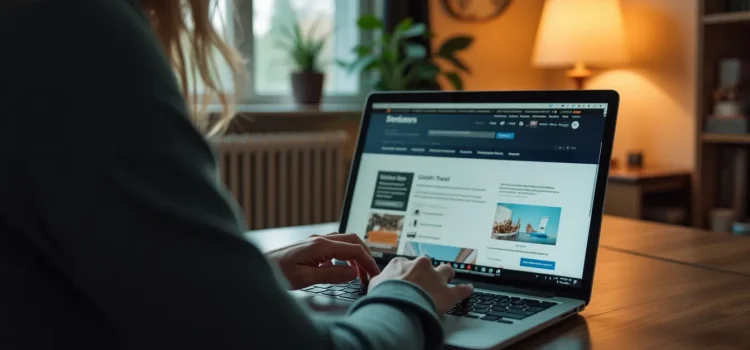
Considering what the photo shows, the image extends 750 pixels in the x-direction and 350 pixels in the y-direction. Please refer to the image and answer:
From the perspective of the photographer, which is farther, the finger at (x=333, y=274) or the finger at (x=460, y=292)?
the finger at (x=333, y=274)

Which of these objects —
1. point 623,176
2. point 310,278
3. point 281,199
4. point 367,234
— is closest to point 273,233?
point 367,234

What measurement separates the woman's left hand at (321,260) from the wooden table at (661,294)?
0.16 meters

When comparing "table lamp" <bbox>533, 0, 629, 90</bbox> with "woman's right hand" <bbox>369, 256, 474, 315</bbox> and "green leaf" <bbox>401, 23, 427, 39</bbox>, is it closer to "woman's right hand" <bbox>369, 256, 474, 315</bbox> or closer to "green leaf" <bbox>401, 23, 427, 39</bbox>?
"green leaf" <bbox>401, 23, 427, 39</bbox>

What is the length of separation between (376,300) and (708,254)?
848 millimetres

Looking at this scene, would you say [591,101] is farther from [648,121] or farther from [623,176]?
[648,121]

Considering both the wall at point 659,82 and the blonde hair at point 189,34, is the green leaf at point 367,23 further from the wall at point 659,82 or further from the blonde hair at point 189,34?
the blonde hair at point 189,34

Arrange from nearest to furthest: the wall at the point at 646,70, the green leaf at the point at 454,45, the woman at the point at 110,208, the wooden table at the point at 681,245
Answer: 1. the woman at the point at 110,208
2. the wooden table at the point at 681,245
3. the green leaf at the point at 454,45
4. the wall at the point at 646,70

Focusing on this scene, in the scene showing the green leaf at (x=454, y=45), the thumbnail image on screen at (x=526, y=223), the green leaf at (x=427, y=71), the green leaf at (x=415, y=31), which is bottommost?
the thumbnail image on screen at (x=526, y=223)

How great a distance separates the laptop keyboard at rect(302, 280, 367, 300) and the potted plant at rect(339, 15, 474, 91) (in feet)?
7.17

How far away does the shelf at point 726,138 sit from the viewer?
3.12 m

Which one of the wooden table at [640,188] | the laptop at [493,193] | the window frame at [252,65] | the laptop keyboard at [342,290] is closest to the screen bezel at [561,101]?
the laptop at [493,193]

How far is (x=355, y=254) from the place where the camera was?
1.00 m

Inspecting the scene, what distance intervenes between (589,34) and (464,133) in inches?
92.5

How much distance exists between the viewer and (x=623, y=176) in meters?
3.24
